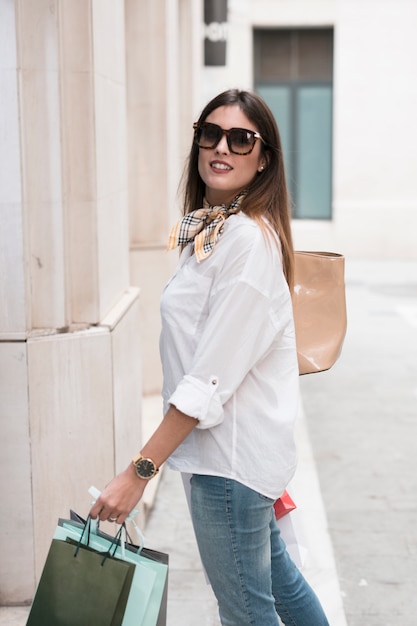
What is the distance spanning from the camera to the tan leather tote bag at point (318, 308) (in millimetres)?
3172

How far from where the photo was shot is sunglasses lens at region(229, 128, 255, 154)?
9.30 feet

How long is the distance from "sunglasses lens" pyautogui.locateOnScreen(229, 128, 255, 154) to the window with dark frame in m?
17.2

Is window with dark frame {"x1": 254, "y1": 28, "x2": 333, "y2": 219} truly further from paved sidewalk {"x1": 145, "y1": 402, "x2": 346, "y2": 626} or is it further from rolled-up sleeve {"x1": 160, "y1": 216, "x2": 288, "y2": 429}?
rolled-up sleeve {"x1": 160, "y1": 216, "x2": 288, "y2": 429}

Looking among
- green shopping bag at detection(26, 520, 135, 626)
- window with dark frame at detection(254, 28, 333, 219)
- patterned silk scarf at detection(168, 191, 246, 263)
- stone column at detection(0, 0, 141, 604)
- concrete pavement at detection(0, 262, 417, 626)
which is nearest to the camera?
green shopping bag at detection(26, 520, 135, 626)

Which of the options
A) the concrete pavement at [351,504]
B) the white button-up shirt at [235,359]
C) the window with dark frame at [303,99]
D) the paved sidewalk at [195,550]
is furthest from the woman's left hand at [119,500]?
the window with dark frame at [303,99]

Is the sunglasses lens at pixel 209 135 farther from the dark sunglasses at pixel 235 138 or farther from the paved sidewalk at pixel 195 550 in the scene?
the paved sidewalk at pixel 195 550

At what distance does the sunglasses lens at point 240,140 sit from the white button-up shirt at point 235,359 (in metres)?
0.20

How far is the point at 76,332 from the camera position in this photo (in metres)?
4.15

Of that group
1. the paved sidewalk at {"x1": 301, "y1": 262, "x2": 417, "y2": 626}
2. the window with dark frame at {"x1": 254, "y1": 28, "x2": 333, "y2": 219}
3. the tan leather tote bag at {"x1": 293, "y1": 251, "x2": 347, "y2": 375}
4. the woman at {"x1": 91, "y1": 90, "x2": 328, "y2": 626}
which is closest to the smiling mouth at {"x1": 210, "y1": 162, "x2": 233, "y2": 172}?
the woman at {"x1": 91, "y1": 90, "x2": 328, "y2": 626}

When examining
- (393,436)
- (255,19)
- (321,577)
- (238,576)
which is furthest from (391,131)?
(238,576)

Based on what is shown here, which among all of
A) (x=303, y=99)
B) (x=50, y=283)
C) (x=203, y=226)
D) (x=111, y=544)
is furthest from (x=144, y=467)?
(x=303, y=99)

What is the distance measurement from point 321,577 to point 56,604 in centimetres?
244

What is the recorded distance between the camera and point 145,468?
8.63 ft

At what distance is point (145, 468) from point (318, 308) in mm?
843
